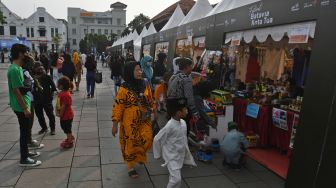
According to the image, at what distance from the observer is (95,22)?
108875mm

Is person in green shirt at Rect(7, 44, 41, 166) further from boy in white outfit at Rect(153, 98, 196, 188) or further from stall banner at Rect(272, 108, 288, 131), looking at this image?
stall banner at Rect(272, 108, 288, 131)

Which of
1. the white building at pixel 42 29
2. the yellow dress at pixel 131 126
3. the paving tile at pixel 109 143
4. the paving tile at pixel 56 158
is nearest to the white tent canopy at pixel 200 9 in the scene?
the paving tile at pixel 109 143

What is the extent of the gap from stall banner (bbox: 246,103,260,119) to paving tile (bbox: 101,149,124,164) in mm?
2610

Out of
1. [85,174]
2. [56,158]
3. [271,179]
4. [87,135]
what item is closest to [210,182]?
[271,179]

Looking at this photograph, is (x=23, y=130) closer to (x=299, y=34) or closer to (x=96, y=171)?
(x=96, y=171)

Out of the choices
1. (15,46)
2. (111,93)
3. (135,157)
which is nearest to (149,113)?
(135,157)

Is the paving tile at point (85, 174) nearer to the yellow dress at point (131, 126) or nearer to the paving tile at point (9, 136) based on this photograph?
the yellow dress at point (131, 126)

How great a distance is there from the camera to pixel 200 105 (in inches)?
231

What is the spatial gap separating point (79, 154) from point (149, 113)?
1854 mm

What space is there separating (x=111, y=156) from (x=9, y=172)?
1617 millimetres

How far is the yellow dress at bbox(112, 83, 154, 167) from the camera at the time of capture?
4.33 m

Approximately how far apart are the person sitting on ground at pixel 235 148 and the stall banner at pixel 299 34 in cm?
176

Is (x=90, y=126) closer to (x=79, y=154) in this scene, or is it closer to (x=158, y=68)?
(x=79, y=154)

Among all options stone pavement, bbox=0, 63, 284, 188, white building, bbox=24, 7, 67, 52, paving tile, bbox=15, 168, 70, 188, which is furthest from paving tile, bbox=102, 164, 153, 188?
white building, bbox=24, 7, 67, 52
